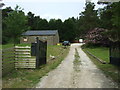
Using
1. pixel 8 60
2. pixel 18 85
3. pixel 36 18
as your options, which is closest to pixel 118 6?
pixel 18 85

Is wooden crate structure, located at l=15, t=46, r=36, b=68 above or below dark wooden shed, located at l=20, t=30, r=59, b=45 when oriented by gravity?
below

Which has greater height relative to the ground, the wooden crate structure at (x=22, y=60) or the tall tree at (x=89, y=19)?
the tall tree at (x=89, y=19)

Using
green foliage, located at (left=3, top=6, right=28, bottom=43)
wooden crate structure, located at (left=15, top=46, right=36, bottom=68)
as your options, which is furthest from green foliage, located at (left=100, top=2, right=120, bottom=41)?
green foliage, located at (left=3, top=6, right=28, bottom=43)

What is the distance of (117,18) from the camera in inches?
274

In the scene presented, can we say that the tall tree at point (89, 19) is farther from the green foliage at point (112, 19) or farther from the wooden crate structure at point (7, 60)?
the wooden crate structure at point (7, 60)

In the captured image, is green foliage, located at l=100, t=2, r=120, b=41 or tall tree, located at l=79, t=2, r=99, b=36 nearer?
green foliage, located at l=100, t=2, r=120, b=41

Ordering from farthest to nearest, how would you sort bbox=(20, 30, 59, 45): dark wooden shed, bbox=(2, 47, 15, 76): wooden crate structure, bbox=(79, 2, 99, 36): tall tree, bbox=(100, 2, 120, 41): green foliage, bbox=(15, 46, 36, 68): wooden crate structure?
bbox=(20, 30, 59, 45): dark wooden shed
bbox=(79, 2, 99, 36): tall tree
bbox=(15, 46, 36, 68): wooden crate structure
bbox=(2, 47, 15, 76): wooden crate structure
bbox=(100, 2, 120, 41): green foliage

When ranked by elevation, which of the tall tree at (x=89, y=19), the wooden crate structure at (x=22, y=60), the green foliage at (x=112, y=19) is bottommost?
the wooden crate structure at (x=22, y=60)

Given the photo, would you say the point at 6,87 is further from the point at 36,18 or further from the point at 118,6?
the point at 36,18

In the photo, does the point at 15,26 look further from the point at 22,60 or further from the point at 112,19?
the point at 112,19

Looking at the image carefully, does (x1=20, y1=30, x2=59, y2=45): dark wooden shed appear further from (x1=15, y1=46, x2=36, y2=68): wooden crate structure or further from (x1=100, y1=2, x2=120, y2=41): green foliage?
(x1=15, y1=46, x2=36, y2=68): wooden crate structure

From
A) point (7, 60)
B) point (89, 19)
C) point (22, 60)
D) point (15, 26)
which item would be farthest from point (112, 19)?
point (89, 19)

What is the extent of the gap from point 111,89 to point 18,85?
3.23 metres

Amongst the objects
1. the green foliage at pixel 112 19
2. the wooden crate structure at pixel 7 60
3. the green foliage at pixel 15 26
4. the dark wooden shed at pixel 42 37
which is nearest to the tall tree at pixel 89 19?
the dark wooden shed at pixel 42 37
